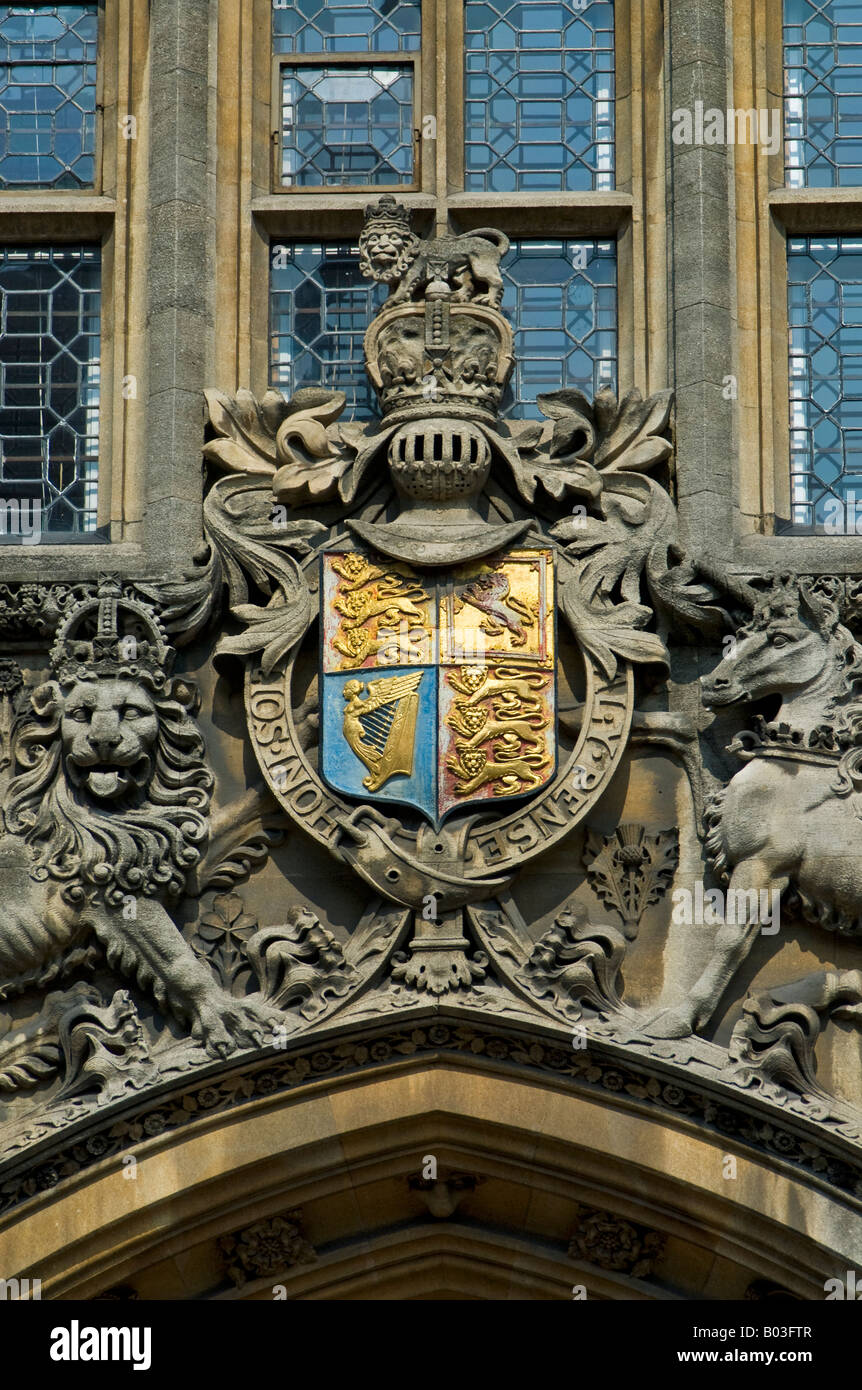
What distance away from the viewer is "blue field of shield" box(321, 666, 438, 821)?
14375 millimetres

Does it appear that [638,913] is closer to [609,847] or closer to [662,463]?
[609,847]

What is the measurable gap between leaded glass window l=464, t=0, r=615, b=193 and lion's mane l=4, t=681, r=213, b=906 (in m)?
3.14

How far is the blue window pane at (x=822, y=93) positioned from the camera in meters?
15.8

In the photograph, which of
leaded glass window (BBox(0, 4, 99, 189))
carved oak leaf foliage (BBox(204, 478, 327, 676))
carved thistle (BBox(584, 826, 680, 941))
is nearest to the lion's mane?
carved oak leaf foliage (BBox(204, 478, 327, 676))

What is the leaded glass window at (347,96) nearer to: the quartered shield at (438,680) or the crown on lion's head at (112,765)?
the quartered shield at (438,680)

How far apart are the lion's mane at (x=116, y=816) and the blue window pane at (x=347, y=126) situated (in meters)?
2.81

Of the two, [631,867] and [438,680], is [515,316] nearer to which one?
[438,680]

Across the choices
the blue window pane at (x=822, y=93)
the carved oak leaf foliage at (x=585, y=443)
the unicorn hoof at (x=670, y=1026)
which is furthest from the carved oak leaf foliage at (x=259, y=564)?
the blue window pane at (x=822, y=93)

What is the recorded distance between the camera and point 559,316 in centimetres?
1566

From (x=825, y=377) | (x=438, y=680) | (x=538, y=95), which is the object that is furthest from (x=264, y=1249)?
(x=538, y=95)

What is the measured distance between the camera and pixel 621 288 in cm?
1561

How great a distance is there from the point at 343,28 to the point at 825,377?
2.89 m

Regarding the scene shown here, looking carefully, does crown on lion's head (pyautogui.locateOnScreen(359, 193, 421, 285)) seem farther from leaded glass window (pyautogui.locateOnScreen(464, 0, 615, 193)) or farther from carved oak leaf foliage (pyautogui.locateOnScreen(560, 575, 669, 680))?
carved oak leaf foliage (pyautogui.locateOnScreen(560, 575, 669, 680))

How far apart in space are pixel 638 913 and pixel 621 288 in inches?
121
